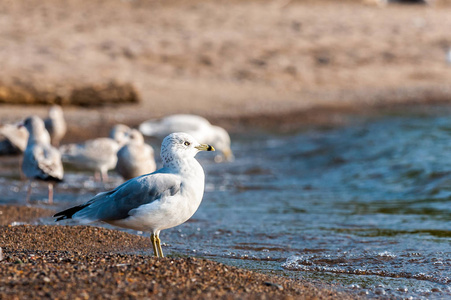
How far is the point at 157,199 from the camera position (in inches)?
211

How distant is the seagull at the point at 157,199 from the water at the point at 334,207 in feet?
3.43

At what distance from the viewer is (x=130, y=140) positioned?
9773 millimetres

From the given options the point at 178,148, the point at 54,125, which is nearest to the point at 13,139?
the point at 54,125

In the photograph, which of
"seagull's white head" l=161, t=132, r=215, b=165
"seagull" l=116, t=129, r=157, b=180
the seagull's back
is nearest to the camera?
the seagull's back

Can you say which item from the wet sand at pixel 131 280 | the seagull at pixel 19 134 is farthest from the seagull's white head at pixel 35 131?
the wet sand at pixel 131 280

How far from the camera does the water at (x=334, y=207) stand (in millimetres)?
6168

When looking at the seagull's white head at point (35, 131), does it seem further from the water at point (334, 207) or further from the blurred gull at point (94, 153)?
the water at point (334, 207)

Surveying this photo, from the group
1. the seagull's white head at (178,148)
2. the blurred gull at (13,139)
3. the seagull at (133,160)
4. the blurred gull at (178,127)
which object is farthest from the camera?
the blurred gull at (178,127)

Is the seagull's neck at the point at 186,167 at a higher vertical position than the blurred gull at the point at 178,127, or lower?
higher

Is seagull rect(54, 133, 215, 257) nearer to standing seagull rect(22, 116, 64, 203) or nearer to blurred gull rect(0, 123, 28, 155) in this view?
standing seagull rect(22, 116, 64, 203)

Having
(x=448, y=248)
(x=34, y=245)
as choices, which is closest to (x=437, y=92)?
(x=448, y=248)

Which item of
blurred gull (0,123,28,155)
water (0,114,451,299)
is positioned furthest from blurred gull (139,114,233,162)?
blurred gull (0,123,28,155)

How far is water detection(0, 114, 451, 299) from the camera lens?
20.2 ft

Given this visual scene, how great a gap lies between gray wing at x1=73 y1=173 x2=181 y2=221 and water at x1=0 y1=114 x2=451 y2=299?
1.19 meters
